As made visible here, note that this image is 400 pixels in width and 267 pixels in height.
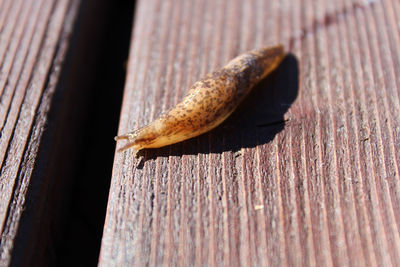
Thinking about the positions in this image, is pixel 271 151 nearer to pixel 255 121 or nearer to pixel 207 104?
pixel 255 121

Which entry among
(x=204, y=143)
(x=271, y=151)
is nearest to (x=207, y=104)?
(x=204, y=143)

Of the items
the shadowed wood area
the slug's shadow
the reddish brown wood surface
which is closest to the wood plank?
the reddish brown wood surface

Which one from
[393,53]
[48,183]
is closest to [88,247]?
[48,183]

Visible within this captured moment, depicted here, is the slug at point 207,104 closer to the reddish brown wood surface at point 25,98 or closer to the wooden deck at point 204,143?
the wooden deck at point 204,143

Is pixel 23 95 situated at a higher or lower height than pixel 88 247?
higher

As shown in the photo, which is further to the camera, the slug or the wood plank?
the slug

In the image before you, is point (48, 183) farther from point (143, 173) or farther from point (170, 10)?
point (170, 10)

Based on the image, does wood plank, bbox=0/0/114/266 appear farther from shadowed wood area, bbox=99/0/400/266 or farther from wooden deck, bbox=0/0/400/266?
shadowed wood area, bbox=99/0/400/266
